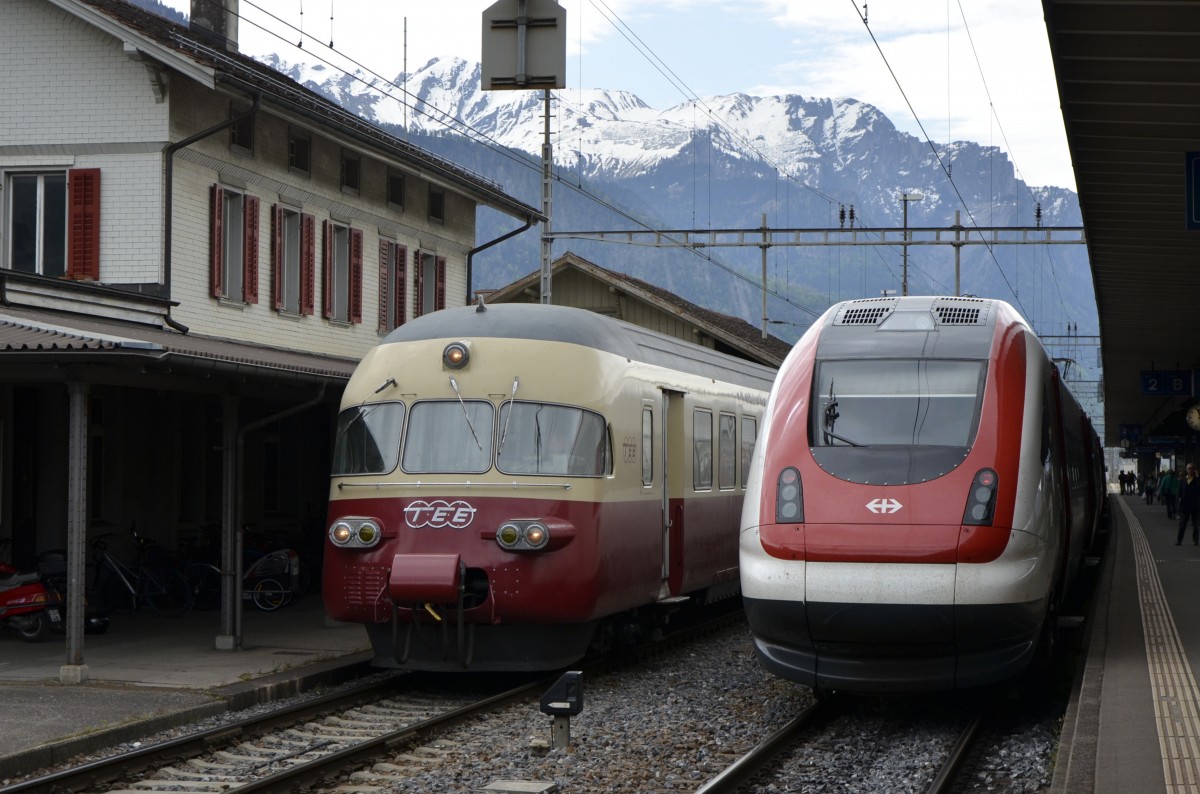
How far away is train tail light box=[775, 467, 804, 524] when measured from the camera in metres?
10.1

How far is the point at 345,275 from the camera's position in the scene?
2414 centimetres

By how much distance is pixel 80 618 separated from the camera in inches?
490

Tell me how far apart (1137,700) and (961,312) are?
3.15 meters

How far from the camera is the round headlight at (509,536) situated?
38.5ft

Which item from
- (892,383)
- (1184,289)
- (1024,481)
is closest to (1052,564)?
(1024,481)

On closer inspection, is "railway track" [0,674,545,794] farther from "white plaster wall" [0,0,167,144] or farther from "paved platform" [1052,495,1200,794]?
"white plaster wall" [0,0,167,144]

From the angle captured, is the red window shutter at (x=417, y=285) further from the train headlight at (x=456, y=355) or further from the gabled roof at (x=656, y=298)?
the train headlight at (x=456, y=355)

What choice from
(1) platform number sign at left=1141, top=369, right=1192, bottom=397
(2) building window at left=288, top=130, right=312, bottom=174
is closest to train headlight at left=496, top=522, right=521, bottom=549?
(2) building window at left=288, top=130, right=312, bottom=174

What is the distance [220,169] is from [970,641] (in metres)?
13.4

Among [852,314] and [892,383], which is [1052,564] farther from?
[852,314]

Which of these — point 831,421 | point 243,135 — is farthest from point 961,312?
point 243,135

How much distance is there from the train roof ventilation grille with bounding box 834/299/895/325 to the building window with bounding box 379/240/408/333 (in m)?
14.5

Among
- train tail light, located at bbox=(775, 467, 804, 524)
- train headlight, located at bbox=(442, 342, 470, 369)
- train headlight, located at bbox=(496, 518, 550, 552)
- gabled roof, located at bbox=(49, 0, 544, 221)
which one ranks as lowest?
train headlight, located at bbox=(496, 518, 550, 552)

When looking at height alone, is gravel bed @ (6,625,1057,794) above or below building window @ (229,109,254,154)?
below
